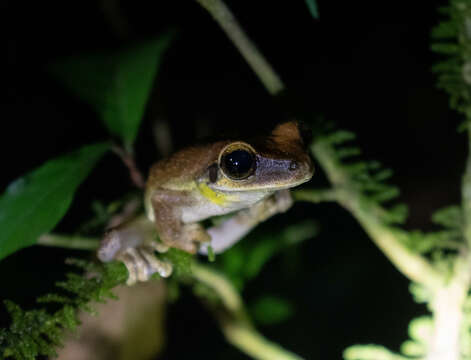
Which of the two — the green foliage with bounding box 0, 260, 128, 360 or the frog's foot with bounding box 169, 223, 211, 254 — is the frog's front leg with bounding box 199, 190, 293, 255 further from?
the green foliage with bounding box 0, 260, 128, 360

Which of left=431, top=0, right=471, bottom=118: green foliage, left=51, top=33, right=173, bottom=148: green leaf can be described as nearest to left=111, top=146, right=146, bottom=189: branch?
left=51, top=33, right=173, bottom=148: green leaf

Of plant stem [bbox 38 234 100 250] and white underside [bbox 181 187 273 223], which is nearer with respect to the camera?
white underside [bbox 181 187 273 223]

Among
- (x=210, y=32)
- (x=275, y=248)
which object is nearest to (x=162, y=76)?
(x=210, y=32)

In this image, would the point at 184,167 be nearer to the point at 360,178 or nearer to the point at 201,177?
the point at 201,177

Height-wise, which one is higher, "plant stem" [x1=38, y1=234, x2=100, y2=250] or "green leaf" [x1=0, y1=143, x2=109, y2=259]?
"green leaf" [x1=0, y1=143, x2=109, y2=259]

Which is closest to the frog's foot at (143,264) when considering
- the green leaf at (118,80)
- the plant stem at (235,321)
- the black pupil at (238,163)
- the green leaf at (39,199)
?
→ the green leaf at (39,199)

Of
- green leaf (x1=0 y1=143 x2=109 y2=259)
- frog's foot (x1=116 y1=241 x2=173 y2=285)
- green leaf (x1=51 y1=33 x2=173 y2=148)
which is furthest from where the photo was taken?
green leaf (x1=51 y1=33 x2=173 y2=148)

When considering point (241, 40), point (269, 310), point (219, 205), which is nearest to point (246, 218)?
point (219, 205)
